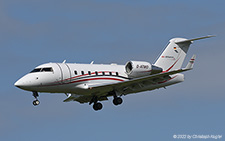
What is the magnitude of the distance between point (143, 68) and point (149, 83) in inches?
49.7

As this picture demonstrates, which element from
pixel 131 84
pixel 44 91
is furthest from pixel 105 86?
Result: pixel 44 91

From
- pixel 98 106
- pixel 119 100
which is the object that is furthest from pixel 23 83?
pixel 119 100

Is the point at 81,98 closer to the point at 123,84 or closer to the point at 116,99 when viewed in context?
the point at 116,99

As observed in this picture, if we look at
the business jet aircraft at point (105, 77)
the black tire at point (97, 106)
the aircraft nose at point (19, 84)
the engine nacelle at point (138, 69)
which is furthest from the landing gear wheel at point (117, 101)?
the aircraft nose at point (19, 84)

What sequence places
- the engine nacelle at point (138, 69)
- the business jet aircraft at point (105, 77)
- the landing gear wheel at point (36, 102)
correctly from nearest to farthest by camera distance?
the landing gear wheel at point (36, 102), the business jet aircraft at point (105, 77), the engine nacelle at point (138, 69)

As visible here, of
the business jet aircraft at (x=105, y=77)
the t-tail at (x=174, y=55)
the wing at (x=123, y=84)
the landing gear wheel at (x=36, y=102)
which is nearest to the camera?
the landing gear wheel at (x=36, y=102)

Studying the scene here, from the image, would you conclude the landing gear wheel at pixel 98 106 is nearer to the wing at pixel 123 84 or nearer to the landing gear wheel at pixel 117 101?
the wing at pixel 123 84

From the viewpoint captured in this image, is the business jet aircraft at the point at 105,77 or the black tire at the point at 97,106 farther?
the black tire at the point at 97,106

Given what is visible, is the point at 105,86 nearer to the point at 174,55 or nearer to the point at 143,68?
the point at 143,68

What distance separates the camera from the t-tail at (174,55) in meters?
40.4

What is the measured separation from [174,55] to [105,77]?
265 inches

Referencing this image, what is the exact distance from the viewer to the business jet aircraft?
34.6 metres

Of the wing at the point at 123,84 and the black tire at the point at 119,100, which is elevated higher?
the wing at the point at 123,84

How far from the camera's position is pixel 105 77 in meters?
37.3
